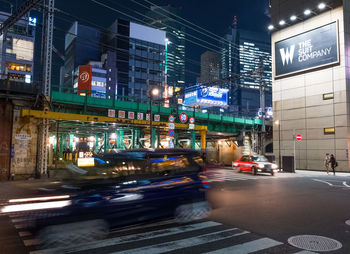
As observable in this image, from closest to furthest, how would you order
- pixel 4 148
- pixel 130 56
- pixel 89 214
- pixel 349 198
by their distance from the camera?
pixel 89 214 < pixel 349 198 < pixel 4 148 < pixel 130 56

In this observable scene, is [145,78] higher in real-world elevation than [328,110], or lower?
higher

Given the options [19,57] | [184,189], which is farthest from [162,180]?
[19,57]

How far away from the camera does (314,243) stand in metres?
5.28

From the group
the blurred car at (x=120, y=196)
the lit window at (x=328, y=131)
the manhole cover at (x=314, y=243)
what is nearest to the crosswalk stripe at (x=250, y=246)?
the manhole cover at (x=314, y=243)

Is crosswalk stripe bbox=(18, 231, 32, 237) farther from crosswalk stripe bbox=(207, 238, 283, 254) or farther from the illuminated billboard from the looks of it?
the illuminated billboard

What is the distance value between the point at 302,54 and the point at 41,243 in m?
33.0

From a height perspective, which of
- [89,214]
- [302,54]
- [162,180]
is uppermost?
[302,54]

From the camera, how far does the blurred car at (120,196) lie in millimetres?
5406

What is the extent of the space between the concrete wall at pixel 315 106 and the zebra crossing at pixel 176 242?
25.8 metres

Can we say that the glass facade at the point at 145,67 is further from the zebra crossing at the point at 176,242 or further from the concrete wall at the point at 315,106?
the zebra crossing at the point at 176,242

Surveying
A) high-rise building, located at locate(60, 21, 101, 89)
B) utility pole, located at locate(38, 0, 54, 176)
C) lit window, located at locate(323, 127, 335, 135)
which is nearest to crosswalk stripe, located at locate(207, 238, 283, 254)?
utility pole, located at locate(38, 0, 54, 176)

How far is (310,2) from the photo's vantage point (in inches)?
1172

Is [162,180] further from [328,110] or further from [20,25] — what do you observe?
[20,25]

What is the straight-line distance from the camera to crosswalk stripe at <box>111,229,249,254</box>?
191 inches
